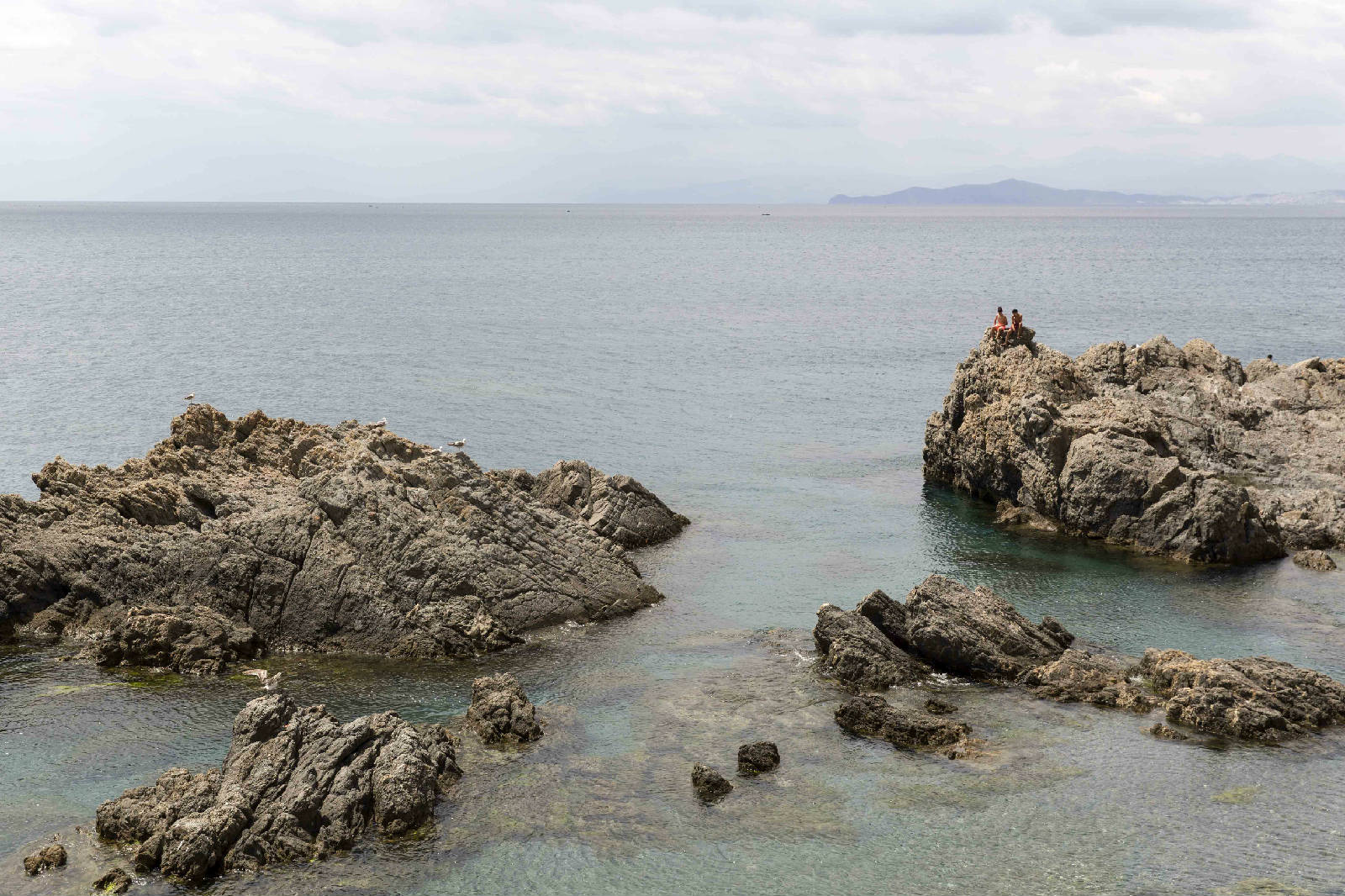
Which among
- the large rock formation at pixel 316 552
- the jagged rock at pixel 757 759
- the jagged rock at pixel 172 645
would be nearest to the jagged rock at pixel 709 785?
the jagged rock at pixel 757 759

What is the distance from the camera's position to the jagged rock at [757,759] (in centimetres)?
2975

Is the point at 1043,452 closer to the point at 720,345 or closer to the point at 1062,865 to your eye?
the point at 1062,865

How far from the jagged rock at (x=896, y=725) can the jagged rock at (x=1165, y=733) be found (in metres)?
5.33

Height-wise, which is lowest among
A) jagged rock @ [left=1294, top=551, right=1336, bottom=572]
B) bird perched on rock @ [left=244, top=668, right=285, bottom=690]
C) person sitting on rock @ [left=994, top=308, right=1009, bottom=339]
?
bird perched on rock @ [left=244, top=668, right=285, bottom=690]

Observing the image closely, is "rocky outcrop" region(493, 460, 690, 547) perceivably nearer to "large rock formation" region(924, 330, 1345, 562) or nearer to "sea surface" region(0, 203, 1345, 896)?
"sea surface" region(0, 203, 1345, 896)

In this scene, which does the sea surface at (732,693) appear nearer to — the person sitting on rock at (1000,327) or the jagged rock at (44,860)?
Answer: the jagged rock at (44,860)

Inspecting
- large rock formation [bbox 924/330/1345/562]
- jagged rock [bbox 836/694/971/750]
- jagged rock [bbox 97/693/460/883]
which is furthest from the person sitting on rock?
jagged rock [bbox 97/693/460/883]

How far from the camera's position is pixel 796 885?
2519 cm

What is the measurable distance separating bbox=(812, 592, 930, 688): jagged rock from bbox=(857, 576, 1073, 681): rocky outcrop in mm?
511

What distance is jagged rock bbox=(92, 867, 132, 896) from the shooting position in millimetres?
24203

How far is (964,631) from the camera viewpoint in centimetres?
3647

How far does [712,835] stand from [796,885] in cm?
252

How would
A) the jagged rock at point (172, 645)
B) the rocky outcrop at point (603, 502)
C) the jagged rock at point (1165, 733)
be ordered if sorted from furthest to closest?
the rocky outcrop at point (603, 502) → the jagged rock at point (172, 645) → the jagged rock at point (1165, 733)

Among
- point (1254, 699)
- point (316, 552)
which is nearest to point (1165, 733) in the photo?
point (1254, 699)
